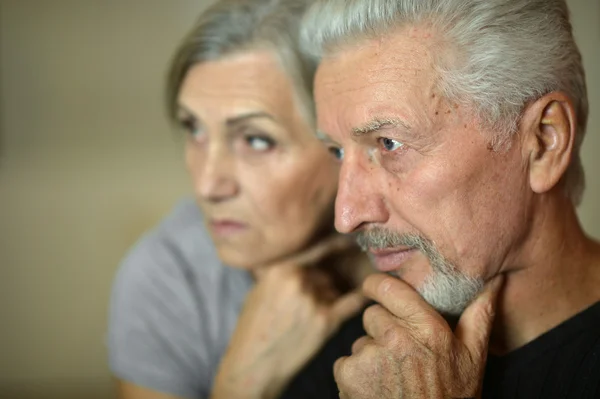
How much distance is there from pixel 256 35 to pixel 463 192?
1.90 feet

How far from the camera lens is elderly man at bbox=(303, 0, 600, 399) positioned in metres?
0.89

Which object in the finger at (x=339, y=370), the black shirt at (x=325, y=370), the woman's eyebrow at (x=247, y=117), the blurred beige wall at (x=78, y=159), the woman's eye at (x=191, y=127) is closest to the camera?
the finger at (x=339, y=370)

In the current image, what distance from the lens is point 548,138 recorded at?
0.92 m

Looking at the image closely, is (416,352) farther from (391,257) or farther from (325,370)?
(325,370)

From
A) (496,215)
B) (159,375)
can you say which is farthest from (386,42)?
(159,375)

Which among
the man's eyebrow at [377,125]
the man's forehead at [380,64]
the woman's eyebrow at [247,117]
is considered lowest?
the man's eyebrow at [377,125]

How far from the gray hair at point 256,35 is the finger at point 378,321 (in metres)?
0.43

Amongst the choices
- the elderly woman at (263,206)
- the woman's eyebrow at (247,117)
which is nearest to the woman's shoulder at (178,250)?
the elderly woman at (263,206)

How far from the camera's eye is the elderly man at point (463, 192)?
0.89 metres

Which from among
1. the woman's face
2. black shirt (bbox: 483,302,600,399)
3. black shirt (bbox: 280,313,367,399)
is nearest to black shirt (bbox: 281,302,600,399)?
black shirt (bbox: 483,302,600,399)

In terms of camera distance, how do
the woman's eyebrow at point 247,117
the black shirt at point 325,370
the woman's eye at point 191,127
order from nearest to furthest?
the black shirt at point 325,370 → the woman's eyebrow at point 247,117 → the woman's eye at point 191,127

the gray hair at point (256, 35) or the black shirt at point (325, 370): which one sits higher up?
the gray hair at point (256, 35)

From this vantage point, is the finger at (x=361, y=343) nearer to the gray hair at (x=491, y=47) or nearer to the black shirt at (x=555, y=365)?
the black shirt at (x=555, y=365)

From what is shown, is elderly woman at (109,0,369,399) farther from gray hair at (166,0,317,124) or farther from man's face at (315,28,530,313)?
man's face at (315,28,530,313)
